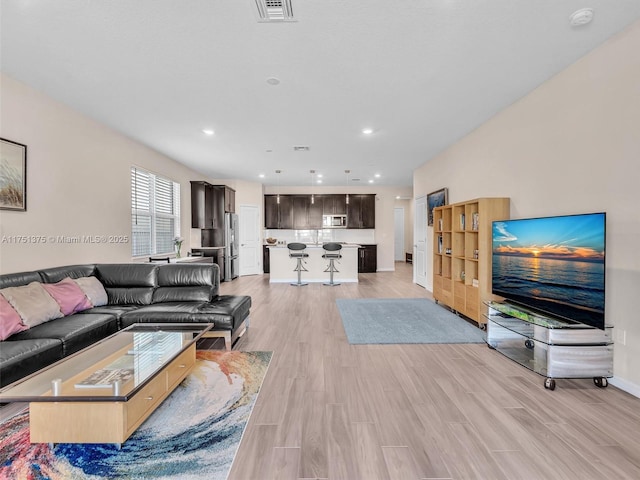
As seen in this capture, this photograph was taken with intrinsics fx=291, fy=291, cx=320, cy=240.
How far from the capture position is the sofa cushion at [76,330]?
7.82 ft

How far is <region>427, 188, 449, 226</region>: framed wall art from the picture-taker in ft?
18.0

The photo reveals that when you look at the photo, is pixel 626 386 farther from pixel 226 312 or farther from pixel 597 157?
pixel 226 312

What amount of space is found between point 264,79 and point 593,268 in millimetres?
3420

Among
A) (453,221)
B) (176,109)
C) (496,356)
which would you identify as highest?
(176,109)

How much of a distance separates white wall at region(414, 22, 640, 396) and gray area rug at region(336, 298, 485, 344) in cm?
143

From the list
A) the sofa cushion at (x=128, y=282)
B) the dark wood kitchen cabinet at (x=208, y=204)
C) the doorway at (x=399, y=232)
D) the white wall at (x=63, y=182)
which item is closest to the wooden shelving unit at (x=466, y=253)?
the sofa cushion at (x=128, y=282)

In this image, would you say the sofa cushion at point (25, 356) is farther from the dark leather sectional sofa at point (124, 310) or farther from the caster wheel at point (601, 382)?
the caster wheel at point (601, 382)

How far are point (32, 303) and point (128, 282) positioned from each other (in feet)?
3.79

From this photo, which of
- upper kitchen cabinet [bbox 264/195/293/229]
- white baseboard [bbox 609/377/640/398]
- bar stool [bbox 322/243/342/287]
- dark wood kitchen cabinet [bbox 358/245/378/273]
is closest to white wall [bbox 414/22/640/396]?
white baseboard [bbox 609/377/640/398]

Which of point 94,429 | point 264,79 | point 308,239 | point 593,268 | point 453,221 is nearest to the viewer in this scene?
point 94,429

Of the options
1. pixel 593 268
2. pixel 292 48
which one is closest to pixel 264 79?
pixel 292 48

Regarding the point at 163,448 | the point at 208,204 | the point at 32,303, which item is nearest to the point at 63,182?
the point at 32,303

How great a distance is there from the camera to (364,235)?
977 centimetres

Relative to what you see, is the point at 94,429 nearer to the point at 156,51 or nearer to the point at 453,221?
the point at 156,51
